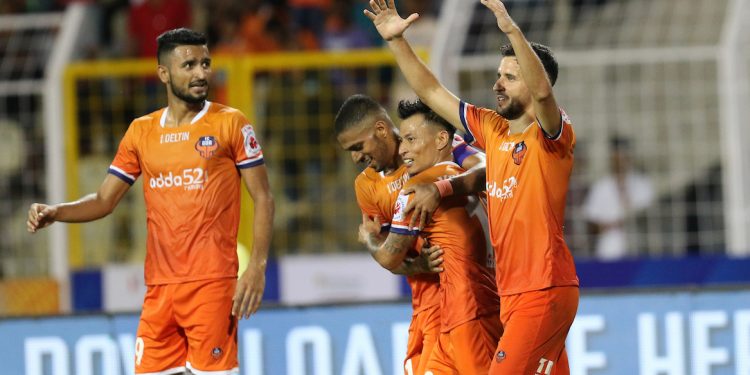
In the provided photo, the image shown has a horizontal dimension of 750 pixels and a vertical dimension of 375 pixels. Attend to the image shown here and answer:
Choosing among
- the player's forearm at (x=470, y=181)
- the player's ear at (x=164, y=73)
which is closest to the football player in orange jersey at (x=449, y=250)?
the player's forearm at (x=470, y=181)

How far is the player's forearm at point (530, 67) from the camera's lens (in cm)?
520

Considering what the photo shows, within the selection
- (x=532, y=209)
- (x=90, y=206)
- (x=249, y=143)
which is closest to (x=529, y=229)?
(x=532, y=209)

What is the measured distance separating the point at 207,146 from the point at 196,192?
215mm

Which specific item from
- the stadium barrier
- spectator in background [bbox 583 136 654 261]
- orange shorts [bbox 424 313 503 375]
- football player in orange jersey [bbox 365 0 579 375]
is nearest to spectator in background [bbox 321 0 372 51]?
spectator in background [bbox 583 136 654 261]

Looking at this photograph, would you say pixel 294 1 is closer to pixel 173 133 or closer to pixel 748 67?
pixel 748 67

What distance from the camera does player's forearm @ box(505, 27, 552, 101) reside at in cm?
520

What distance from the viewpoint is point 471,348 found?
592 centimetres

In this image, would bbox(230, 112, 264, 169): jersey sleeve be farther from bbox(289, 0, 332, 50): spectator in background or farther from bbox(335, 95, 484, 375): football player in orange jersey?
bbox(289, 0, 332, 50): spectator in background

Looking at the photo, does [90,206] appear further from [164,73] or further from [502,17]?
[502,17]

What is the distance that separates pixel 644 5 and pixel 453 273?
171 inches

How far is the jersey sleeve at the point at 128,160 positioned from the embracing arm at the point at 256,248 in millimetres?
540

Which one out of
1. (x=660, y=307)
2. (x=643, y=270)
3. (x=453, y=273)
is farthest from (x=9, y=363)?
(x=643, y=270)

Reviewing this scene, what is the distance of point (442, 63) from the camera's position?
32.1 feet

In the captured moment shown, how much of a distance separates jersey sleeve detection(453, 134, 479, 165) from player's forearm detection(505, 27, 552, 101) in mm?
1103
